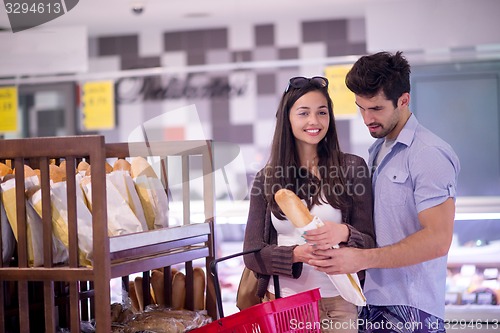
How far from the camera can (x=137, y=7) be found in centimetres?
488

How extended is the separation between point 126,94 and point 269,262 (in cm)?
407

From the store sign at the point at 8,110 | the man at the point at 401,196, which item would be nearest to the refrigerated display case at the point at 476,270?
the man at the point at 401,196

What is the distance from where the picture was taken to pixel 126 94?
5824mm

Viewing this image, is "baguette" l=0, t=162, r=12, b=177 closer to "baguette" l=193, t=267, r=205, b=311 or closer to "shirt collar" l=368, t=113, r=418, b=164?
"baguette" l=193, t=267, r=205, b=311

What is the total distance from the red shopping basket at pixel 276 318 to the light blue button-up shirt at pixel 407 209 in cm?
35

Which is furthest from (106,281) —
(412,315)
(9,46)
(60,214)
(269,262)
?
(9,46)

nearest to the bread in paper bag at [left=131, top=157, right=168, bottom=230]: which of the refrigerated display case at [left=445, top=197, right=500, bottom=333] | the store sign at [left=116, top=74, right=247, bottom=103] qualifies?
the refrigerated display case at [left=445, top=197, right=500, bottom=333]

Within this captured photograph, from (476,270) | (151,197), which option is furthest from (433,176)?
(476,270)

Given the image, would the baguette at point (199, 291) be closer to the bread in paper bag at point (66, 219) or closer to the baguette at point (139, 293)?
the baguette at point (139, 293)

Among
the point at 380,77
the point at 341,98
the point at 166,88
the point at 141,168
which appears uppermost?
the point at 166,88

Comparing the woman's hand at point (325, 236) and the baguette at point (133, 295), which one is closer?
the woman's hand at point (325, 236)

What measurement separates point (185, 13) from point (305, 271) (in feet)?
11.5

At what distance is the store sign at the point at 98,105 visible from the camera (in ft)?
19.0

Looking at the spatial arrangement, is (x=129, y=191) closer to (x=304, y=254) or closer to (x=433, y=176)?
(x=304, y=254)
